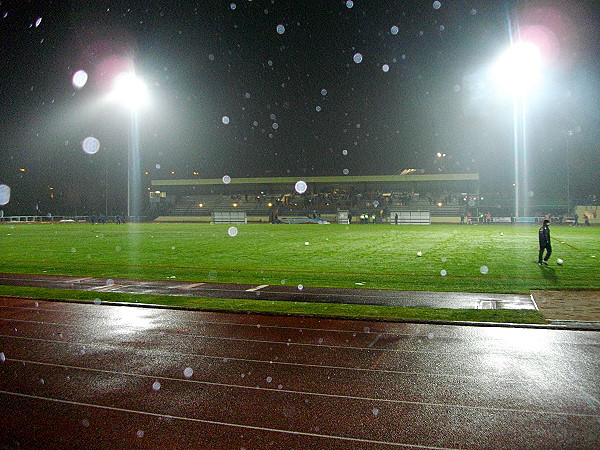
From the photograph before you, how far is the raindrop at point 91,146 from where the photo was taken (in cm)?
6309

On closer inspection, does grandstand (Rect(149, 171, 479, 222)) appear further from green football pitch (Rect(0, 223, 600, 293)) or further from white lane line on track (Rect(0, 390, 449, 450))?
white lane line on track (Rect(0, 390, 449, 450))

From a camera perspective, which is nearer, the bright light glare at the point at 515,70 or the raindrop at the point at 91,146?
the bright light glare at the point at 515,70

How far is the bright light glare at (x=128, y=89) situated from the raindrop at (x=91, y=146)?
2696 cm

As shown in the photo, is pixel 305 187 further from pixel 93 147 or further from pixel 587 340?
pixel 587 340

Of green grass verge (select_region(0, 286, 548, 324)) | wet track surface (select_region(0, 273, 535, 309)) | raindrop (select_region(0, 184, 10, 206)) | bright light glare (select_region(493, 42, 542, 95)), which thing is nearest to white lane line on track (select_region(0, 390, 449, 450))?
green grass verge (select_region(0, 286, 548, 324))

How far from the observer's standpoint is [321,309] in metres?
10.6

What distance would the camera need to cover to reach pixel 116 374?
6434 mm

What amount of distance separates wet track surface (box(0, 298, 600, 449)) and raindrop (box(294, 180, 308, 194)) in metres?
71.0

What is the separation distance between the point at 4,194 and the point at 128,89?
49.8 m

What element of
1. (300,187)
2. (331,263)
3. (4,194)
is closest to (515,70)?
(331,263)

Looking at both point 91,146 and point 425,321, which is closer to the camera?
point 425,321

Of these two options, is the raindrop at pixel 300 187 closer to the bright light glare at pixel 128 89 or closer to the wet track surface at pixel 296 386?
the bright light glare at pixel 128 89

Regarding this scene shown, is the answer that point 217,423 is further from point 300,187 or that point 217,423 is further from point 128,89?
point 300,187

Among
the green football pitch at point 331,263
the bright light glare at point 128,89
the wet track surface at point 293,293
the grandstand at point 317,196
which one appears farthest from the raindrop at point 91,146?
the wet track surface at point 293,293
